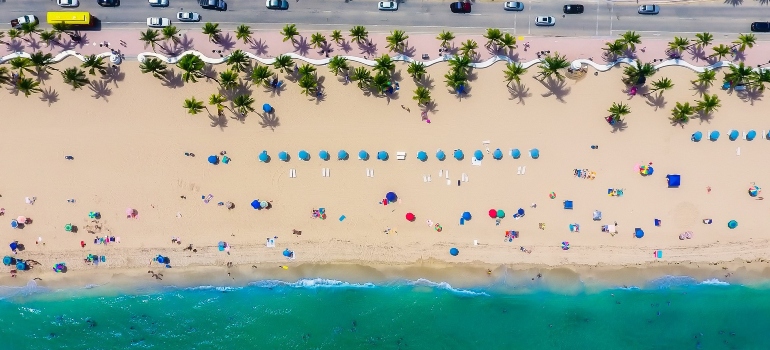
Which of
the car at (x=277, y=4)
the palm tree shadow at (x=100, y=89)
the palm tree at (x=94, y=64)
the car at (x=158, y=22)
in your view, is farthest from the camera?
the palm tree shadow at (x=100, y=89)

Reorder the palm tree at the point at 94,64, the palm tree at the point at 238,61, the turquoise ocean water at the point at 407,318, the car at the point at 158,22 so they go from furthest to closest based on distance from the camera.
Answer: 1. the turquoise ocean water at the point at 407,318
2. the car at the point at 158,22
3. the palm tree at the point at 238,61
4. the palm tree at the point at 94,64

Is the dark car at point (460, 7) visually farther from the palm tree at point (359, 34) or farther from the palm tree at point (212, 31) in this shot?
the palm tree at point (212, 31)

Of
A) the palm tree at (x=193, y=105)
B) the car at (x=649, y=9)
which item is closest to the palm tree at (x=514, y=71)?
the car at (x=649, y=9)

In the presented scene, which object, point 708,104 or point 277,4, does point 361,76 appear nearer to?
point 277,4

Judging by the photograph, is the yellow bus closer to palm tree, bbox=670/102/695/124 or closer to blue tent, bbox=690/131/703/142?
palm tree, bbox=670/102/695/124

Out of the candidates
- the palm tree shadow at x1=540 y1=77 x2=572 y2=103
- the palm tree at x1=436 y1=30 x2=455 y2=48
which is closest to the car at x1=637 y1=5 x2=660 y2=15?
the palm tree shadow at x1=540 y1=77 x2=572 y2=103
